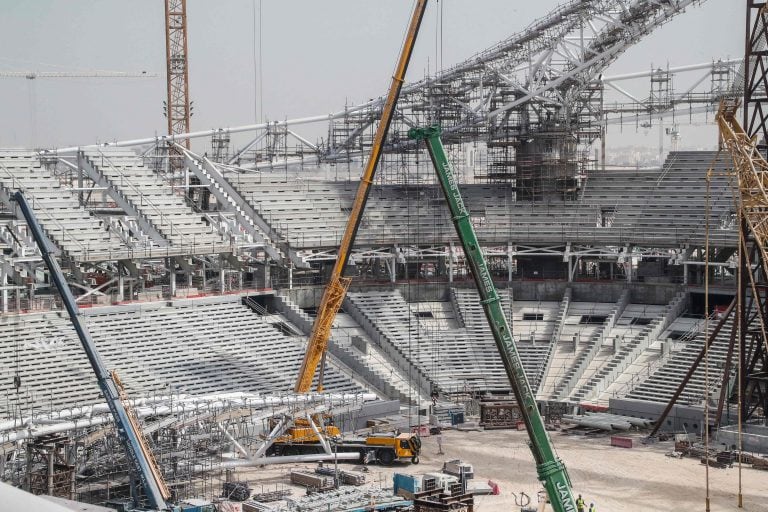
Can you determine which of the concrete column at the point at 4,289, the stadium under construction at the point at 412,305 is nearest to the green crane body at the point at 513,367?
the stadium under construction at the point at 412,305

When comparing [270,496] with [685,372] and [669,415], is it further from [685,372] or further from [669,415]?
[685,372]

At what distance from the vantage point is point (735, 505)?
2938 centimetres

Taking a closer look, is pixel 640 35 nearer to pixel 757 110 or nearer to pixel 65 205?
pixel 757 110

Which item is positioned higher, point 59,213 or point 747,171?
point 747,171

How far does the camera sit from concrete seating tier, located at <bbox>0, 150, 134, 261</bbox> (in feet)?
139

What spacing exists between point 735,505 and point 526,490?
5.19 meters

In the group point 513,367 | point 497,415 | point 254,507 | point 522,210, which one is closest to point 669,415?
point 497,415

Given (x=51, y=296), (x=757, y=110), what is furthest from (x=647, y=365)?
(x=51, y=296)

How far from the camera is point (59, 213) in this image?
144 feet

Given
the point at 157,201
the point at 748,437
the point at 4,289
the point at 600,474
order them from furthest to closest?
the point at 157,201 → the point at 4,289 → the point at 748,437 → the point at 600,474

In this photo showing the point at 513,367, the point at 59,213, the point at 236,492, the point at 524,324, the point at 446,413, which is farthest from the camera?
the point at 524,324

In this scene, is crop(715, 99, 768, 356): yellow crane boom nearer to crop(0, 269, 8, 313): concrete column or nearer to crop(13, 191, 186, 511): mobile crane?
crop(13, 191, 186, 511): mobile crane

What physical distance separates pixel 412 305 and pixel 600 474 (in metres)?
16.6

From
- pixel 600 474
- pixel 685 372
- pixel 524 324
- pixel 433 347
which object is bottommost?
pixel 600 474
